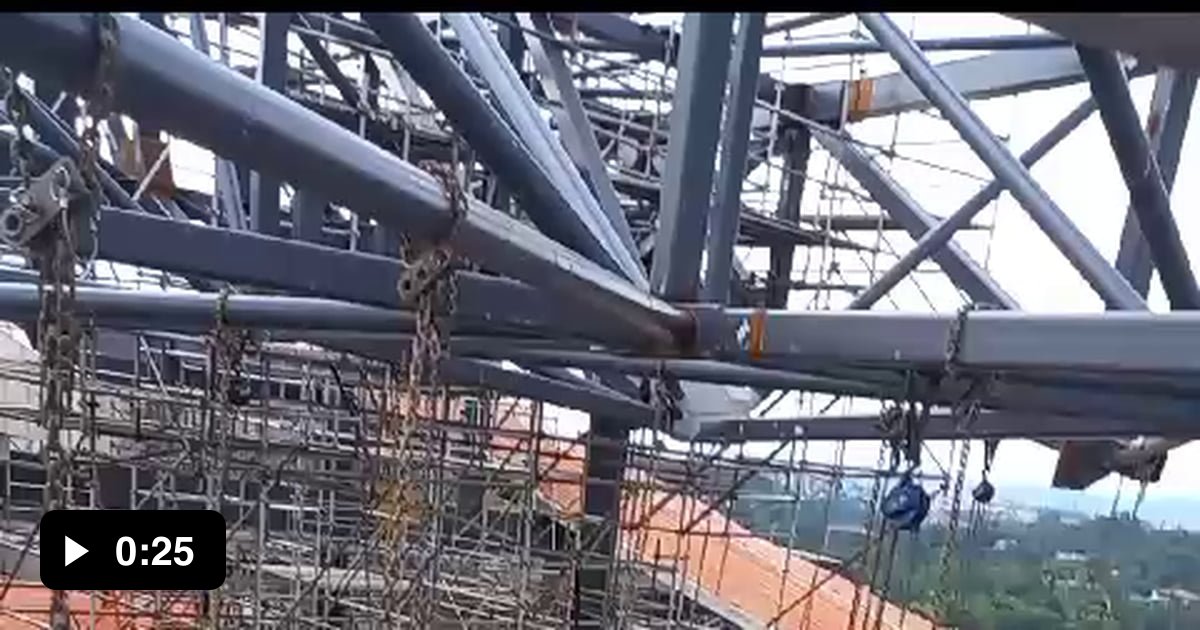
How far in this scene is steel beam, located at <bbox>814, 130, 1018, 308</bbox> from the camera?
548 centimetres

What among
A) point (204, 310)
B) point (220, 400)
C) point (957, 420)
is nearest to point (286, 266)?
point (204, 310)

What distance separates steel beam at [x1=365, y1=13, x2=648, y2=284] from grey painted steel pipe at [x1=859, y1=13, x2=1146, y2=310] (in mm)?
969

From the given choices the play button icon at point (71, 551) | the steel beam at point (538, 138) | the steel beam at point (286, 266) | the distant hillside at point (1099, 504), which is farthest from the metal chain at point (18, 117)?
the distant hillside at point (1099, 504)

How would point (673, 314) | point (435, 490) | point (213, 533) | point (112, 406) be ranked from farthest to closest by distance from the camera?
point (112, 406), point (435, 490), point (673, 314), point (213, 533)

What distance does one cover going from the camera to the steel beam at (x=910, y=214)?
548 cm

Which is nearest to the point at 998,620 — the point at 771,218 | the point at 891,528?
the point at 891,528

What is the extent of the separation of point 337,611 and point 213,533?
4.96 m

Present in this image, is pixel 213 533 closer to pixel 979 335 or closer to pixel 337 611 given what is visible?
pixel 979 335

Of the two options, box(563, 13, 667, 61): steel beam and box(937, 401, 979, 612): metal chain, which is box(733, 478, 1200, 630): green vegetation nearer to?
box(937, 401, 979, 612): metal chain

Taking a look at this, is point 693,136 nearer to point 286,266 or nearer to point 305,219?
point 286,266

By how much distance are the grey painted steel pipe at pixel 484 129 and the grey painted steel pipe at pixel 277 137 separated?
140mm

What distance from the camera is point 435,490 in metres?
5.45

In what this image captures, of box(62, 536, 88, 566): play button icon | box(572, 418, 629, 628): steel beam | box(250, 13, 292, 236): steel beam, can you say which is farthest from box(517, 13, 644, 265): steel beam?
box(62, 536, 88, 566): play button icon

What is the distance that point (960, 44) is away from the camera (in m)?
6.66
